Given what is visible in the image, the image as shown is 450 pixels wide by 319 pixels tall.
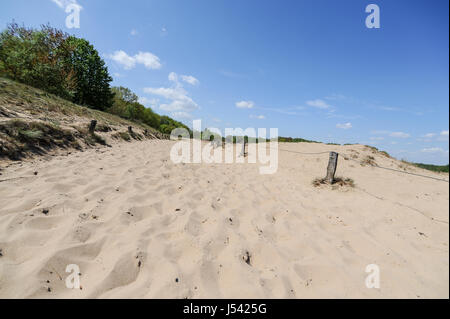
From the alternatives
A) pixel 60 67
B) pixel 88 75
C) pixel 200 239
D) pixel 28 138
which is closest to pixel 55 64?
pixel 60 67

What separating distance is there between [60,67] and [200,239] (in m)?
19.0

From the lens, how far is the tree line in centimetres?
1230

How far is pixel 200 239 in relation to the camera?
2391mm

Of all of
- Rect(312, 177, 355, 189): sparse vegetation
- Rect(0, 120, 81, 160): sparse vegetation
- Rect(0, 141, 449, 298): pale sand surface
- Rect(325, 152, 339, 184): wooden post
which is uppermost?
Rect(0, 120, 81, 160): sparse vegetation

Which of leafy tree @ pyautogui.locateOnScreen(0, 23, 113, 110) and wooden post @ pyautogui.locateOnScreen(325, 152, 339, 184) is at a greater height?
leafy tree @ pyautogui.locateOnScreen(0, 23, 113, 110)

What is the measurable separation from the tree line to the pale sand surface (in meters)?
13.5

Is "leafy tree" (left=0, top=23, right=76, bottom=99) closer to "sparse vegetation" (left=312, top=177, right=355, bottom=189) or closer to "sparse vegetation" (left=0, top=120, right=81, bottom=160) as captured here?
"sparse vegetation" (left=0, top=120, right=81, bottom=160)

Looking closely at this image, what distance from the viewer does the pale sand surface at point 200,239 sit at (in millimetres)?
1710

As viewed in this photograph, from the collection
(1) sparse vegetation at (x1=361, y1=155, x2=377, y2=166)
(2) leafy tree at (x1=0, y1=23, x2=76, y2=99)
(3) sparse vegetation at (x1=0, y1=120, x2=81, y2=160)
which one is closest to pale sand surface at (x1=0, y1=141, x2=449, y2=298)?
(3) sparse vegetation at (x1=0, y1=120, x2=81, y2=160)

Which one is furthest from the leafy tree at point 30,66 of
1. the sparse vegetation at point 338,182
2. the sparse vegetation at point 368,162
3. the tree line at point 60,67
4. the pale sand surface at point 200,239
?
the sparse vegetation at point 368,162

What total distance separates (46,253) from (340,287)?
10.00 feet

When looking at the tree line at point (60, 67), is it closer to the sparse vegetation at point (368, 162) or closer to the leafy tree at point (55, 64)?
the leafy tree at point (55, 64)
